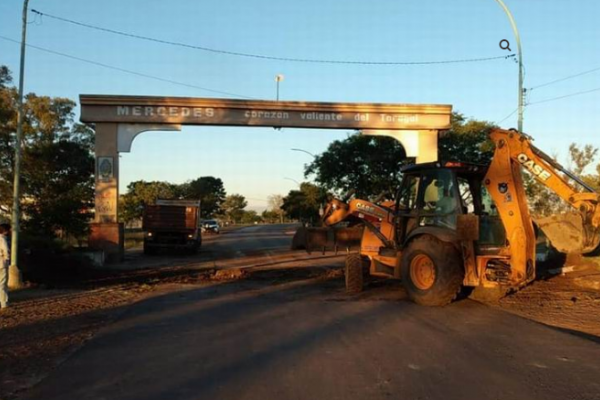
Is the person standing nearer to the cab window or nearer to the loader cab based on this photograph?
the loader cab

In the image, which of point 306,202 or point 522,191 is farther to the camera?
point 306,202

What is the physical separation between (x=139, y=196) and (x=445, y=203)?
7182cm

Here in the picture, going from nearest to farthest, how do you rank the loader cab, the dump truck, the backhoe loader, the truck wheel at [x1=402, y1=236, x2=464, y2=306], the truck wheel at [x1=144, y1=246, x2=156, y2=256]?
1. the backhoe loader
2. the truck wheel at [x1=402, y1=236, x2=464, y2=306]
3. the loader cab
4. the dump truck
5. the truck wheel at [x1=144, y1=246, x2=156, y2=256]

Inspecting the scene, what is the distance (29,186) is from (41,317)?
2610 centimetres

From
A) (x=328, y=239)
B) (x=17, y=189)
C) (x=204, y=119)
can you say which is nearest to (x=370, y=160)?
(x=204, y=119)

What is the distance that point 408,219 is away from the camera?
42.6 feet

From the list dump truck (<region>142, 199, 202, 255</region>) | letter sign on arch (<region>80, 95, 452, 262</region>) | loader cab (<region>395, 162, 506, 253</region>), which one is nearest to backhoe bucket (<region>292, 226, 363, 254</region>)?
loader cab (<region>395, 162, 506, 253</region>)

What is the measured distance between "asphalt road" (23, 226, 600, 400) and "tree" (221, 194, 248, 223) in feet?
428

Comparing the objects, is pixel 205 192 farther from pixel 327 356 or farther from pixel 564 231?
pixel 327 356

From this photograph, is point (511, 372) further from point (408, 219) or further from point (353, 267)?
point (353, 267)

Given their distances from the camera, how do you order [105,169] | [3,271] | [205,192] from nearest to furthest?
[3,271] < [105,169] < [205,192]

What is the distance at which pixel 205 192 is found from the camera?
10419 centimetres

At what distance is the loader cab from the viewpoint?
1180cm

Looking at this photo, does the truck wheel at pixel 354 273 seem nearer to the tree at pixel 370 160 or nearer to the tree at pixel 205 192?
the tree at pixel 370 160
